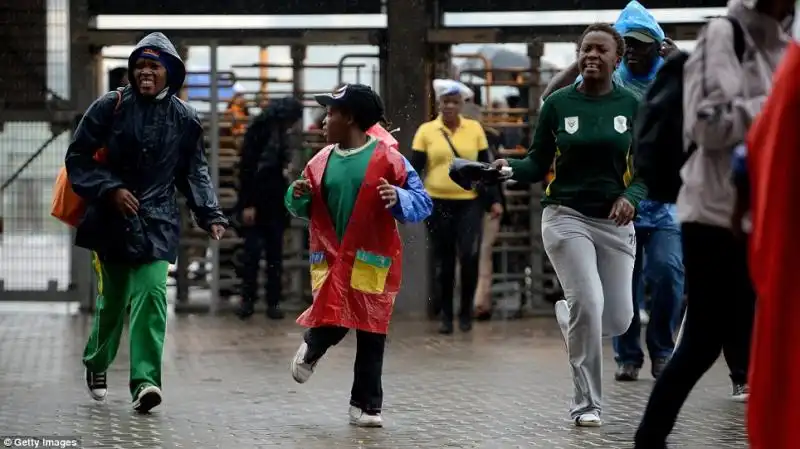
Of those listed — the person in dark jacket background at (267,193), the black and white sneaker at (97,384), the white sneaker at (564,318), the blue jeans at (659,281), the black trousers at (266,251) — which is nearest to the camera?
the white sneaker at (564,318)

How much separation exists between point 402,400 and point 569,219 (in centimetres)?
169

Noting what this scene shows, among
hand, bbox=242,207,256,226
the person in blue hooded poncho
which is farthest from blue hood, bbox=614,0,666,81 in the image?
hand, bbox=242,207,256,226

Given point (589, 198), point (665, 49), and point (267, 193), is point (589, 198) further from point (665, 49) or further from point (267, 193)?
point (267, 193)

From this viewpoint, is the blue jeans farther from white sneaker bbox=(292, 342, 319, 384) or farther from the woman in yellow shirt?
the woman in yellow shirt

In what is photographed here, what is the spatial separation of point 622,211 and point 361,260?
128 cm

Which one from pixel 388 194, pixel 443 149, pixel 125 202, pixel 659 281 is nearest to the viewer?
pixel 388 194

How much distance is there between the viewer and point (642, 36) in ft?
34.1

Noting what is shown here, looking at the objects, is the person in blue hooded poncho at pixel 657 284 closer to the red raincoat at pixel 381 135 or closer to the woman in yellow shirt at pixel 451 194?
the red raincoat at pixel 381 135

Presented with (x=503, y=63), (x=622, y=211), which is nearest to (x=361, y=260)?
(x=622, y=211)

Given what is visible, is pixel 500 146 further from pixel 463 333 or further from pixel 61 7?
pixel 61 7

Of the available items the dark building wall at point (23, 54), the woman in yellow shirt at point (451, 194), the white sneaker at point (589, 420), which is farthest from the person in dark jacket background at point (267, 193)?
the white sneaker at point (589, 420)

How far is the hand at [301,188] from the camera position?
8.96 meters

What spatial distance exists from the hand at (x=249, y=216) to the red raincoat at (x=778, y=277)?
35.8ft

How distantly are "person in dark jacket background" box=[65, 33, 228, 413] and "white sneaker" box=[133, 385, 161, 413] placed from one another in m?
0.08
